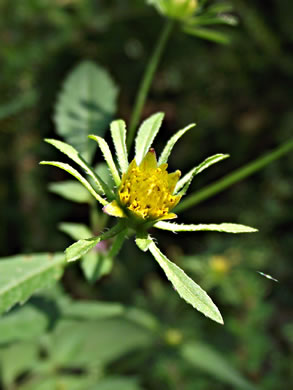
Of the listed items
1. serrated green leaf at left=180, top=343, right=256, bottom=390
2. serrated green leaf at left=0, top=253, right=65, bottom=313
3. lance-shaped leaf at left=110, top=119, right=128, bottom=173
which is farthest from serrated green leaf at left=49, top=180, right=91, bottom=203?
serrated green leaf at left=180, top=343, right=256, bottom=390

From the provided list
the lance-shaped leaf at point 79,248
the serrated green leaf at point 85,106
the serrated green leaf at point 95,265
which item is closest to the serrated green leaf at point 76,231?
the serrated green leaf at point 95,265

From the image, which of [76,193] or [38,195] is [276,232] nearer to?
[38,195]

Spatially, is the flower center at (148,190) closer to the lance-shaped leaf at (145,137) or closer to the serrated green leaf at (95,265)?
the lance-shaped leaf at (145,137)

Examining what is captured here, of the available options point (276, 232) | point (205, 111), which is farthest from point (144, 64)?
point (276, 232)

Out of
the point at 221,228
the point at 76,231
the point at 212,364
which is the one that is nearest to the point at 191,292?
the point at 221,228

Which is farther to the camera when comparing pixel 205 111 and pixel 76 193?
pixel 205 111

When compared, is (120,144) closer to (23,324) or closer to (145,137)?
(145,137)
